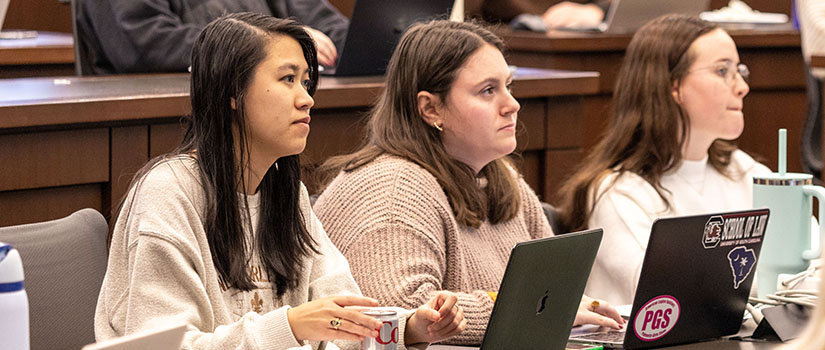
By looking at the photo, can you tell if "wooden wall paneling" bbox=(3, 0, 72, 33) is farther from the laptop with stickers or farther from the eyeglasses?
the laptop with stickers

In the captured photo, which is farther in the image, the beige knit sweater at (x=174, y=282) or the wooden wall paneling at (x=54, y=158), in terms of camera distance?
the wooden wall paneling at (x=54, y=158)

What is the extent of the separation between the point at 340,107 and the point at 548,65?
6.81ft

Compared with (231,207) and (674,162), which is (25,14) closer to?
(674,162)

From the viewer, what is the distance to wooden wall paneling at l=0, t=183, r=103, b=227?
2.11 metres

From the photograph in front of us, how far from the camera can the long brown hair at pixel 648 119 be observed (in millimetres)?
2574

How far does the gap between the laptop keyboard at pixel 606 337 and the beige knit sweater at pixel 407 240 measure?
211 mm

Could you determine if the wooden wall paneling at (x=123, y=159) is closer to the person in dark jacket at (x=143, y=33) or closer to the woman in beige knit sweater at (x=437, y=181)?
the woman in beige knit sweater at (x=437, y=181)

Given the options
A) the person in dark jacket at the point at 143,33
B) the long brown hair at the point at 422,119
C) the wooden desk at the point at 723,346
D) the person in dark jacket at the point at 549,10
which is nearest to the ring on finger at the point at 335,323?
the wooden desk at the point at 723,346

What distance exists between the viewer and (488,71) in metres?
2.14

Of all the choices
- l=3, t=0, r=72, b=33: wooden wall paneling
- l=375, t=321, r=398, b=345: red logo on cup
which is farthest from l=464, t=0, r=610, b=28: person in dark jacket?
l=375, t=321, r=398, b=345: red logo on cup

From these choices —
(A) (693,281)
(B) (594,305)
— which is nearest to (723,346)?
(A) (693,281)

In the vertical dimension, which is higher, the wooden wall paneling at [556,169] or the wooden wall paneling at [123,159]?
the wooden wall paneling at [123,159]

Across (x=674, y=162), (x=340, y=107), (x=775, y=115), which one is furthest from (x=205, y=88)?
(x=775, y=115)

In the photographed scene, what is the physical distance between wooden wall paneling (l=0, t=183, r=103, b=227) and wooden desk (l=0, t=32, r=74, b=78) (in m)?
1.80
